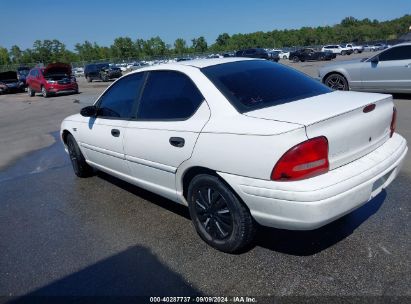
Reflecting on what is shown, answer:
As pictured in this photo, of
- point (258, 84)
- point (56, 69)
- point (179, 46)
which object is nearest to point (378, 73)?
point (258, 84)

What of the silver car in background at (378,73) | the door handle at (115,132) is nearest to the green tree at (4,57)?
the silver car in background at (378,73)

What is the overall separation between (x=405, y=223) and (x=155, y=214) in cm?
256

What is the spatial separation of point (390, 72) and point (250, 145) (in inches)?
351

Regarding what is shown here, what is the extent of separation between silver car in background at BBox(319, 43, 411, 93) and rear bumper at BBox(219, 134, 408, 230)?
8.14 meters

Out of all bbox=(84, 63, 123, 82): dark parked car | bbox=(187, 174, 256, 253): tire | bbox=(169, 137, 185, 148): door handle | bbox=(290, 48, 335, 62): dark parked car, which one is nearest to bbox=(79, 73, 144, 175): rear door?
bbox=(169, 137, 185, 148): door handle

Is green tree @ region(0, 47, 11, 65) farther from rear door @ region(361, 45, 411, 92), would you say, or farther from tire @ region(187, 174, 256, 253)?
tire @ region(187, 174, 256, 253)

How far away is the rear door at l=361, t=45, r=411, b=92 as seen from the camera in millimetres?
10141

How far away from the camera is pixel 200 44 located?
114938mm

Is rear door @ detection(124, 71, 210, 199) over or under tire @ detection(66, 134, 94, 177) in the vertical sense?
over

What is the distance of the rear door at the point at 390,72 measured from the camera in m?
10.1

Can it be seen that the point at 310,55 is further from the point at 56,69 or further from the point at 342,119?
the point at 342,119

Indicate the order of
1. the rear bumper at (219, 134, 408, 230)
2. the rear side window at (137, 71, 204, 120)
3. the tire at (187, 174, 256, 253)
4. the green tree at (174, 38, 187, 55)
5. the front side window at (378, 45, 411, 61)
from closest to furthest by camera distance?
the rear bumper at (219, 134, 408, 230) → the tire at (187, 174, 256, 253) → the rear side window at (137, 71, 204, 120) → the front side window at (378, 45, 411, 61) → the green tree at (174, 38, 187, 55)

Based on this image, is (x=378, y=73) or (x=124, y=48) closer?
(x=378, y=73)

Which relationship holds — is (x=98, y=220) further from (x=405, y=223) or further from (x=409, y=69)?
(x=409, y=69)
